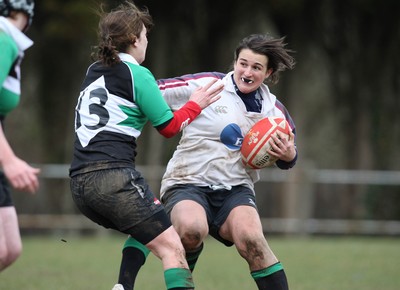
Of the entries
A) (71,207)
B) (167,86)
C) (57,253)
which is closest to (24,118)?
(71,207)

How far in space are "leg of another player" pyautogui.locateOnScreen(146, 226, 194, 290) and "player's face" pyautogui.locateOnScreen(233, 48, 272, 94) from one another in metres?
1.35

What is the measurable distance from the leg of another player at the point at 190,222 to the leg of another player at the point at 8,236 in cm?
114

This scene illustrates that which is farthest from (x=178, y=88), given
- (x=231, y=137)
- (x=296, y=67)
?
(x=296, y=67)

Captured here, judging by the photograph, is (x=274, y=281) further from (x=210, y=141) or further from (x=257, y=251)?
(x=210, y=141)

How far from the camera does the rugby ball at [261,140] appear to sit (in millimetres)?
5414

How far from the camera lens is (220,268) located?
30.0ft

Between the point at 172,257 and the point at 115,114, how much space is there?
0.85 m

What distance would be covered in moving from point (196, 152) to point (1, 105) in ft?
5.26

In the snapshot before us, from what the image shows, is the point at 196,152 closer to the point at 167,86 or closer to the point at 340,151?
the point at 167,86

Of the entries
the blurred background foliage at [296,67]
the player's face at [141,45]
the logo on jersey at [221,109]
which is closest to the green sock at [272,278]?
the logo on jersey at [221,109]

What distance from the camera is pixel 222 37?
713 inches

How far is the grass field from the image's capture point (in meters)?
7.45

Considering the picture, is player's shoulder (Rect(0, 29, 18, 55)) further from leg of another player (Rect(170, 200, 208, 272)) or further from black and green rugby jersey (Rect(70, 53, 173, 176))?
leg of another player (Rect(170, 200, 208, 272))

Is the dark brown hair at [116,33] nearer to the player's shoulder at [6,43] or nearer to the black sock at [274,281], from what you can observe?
the player's shoulder at [6,43]
